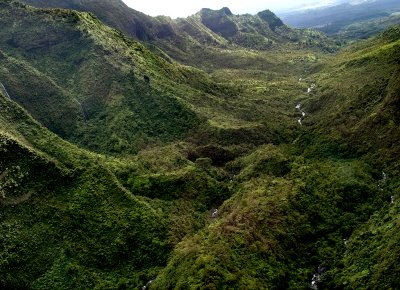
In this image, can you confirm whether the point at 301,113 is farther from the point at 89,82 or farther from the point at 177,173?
the point at 89,82

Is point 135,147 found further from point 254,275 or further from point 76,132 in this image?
point 254,275

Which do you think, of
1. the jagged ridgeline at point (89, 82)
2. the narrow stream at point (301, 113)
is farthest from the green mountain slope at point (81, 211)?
the narrow stream at point (301, 113)

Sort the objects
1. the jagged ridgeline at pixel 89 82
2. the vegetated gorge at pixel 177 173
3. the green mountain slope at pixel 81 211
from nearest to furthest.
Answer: the vegetated gorge at pixel 177 173 < the green mountain slope at pixel 81 211 < the jagged ridgeline at pixel 89 82

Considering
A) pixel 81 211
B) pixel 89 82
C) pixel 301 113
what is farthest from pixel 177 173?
pixel 301 113

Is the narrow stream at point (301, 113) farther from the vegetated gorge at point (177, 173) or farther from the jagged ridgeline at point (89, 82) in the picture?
Result: the jagged ridgeline at point (89, 82)

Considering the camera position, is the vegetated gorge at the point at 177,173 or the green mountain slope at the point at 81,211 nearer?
the vegetated gorge at the point at 177,173

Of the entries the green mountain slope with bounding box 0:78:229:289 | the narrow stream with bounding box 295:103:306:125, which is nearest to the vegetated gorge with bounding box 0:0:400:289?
the green mountain slope with bounding box 0:78:229:289

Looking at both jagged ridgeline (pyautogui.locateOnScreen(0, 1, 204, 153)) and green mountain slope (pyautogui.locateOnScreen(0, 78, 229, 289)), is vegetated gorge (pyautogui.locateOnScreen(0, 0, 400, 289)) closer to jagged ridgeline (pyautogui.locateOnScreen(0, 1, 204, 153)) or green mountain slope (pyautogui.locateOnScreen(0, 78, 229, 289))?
green mountain slope (pyautogui.locateOnScreen(0, 78, 229, 289))

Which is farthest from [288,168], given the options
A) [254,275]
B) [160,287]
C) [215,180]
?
[160,287]

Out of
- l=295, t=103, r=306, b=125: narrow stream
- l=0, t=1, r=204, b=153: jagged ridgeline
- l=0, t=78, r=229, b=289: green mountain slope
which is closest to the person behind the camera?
l=0, t=78, r=229, b=289: green mountain slope
